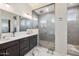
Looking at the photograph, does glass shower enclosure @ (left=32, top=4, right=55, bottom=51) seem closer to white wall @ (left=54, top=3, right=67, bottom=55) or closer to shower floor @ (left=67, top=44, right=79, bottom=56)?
white wall @ (left=54, top=3, right=67, bottom=55)

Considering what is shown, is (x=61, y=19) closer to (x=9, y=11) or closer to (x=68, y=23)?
(x=68, y=23)

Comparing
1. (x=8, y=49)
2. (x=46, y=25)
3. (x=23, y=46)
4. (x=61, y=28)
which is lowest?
(x=23, y=46)

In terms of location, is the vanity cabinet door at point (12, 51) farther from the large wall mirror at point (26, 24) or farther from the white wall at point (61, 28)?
the white wall at point (61, 28)

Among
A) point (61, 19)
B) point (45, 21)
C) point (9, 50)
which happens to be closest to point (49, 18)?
point (45, 21)

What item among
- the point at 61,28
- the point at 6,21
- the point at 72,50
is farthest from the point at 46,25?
the point at 6,21

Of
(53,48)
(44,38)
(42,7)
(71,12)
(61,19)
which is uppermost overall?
(42,7)

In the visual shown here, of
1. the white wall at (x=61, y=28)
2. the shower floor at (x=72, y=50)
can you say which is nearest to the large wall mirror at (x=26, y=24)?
the white wall at (x=61, y=28)

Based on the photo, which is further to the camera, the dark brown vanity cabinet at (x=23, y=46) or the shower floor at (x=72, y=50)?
the shower floor at (x=72, y=50)

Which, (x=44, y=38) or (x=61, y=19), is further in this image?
(x=44, y=38)

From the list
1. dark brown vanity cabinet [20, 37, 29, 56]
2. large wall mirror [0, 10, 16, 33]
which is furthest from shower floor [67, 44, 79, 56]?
large wall mirror [0, 10, 16, 33]

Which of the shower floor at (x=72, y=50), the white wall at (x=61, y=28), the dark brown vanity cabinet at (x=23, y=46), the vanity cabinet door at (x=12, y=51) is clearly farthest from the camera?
the white wall at (x=61, y=28)

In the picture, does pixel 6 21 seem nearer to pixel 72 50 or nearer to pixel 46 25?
pixel 46 25

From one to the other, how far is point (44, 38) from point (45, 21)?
0.96m

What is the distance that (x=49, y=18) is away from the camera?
457 centimetres
